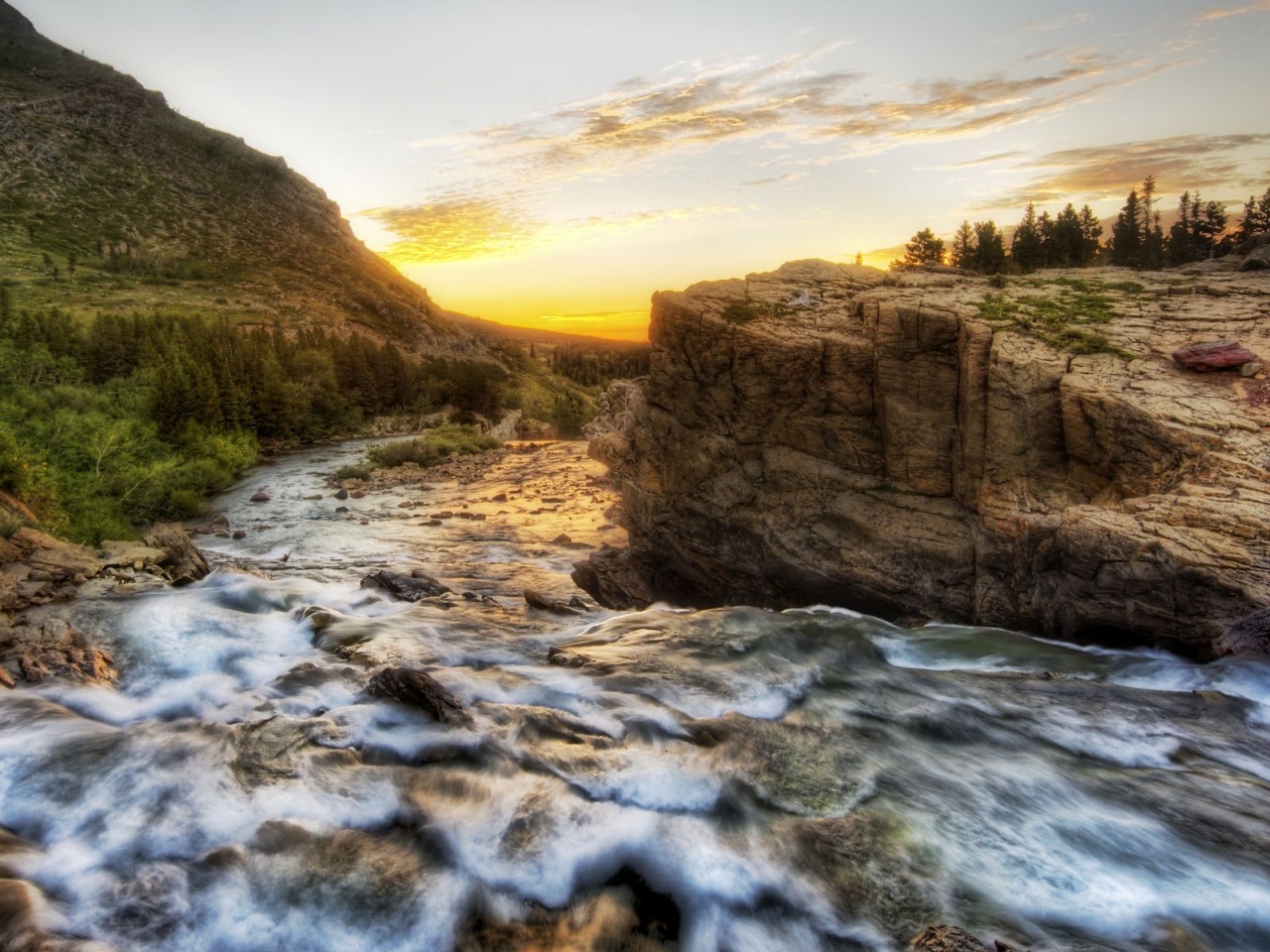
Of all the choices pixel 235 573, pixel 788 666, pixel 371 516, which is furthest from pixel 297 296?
pixel 788 666

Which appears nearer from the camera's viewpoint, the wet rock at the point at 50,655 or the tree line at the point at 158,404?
the wet rock at the point at 50,655

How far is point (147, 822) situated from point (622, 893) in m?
4.28

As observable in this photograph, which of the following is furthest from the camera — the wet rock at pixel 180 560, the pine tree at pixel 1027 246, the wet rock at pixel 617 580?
the pine tree at pixel 1027 246

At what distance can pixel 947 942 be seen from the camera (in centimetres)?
472

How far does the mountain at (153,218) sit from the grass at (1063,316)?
3231 inches

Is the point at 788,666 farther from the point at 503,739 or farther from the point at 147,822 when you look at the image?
the point at 147,822

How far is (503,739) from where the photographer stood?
A: 7699 mm

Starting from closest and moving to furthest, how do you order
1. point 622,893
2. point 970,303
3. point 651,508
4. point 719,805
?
point 622,893, point 719,805, point 970,303, point 651,508

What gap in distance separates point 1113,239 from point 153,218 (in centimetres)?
13202

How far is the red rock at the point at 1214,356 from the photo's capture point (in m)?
12.0

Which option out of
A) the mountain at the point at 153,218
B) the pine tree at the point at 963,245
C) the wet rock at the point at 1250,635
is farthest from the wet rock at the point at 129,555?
the mountain at the point at 153,218

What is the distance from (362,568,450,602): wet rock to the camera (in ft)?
45.0

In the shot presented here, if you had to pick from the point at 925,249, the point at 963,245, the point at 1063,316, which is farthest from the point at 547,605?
the point at 963,245

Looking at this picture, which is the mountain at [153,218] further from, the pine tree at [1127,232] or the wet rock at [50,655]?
the pine tree at [1127,232]
